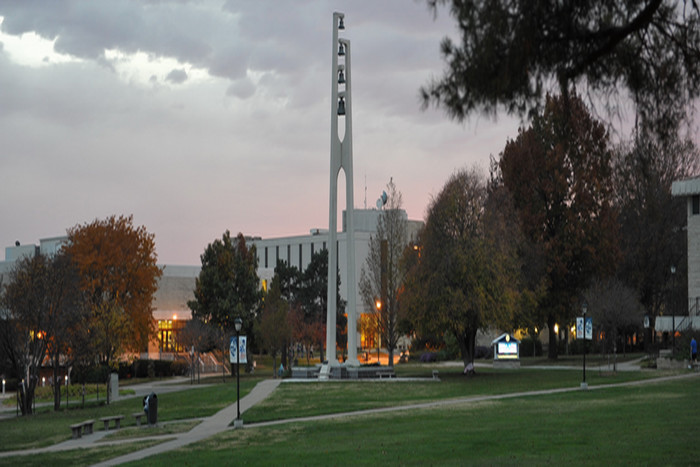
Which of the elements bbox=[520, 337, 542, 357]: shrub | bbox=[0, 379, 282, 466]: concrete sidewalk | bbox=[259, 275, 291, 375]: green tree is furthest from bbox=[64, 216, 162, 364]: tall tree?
bbox=[520, 337, 542, 357]: shrub

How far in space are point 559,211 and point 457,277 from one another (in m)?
13.7

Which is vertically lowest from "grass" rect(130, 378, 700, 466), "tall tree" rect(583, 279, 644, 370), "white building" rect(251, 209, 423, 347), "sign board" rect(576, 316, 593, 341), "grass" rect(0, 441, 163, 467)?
"grass" rect(0, 441, 163, 467)

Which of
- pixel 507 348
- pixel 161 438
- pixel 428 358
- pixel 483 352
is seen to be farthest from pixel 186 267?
pixel 161 438

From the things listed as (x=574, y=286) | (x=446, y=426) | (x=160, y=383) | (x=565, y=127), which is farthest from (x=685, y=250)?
(x=565, y=127)

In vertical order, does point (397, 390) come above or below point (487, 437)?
below

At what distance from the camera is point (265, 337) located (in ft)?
220

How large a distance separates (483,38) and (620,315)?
4695 cm

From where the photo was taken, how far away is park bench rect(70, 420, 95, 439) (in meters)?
26.1

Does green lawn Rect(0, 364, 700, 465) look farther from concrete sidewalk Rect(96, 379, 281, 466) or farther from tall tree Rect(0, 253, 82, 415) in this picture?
tall tree Rect(0, 253, 82, 415)

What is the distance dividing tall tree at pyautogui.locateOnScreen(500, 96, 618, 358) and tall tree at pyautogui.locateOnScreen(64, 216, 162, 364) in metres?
24.9

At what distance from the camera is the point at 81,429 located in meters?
27.0

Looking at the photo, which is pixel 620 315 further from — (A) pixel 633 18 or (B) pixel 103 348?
(A) pixel 633 18

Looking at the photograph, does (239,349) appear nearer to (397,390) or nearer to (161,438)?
(161,438)

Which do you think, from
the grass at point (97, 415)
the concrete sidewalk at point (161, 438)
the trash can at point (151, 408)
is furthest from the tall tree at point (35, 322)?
the trash can at point (151, 408)
